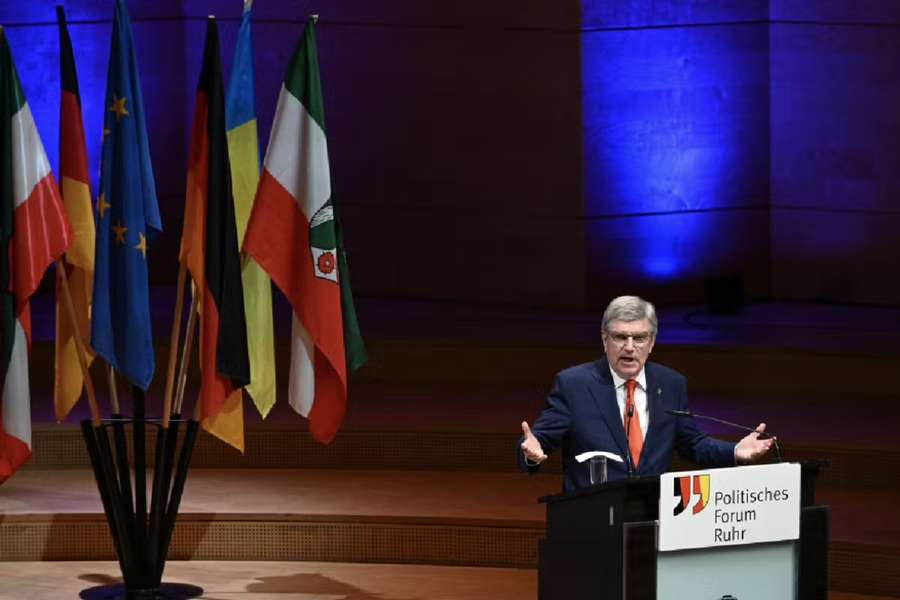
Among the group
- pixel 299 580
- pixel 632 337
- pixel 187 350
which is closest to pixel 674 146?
pixel 299 580

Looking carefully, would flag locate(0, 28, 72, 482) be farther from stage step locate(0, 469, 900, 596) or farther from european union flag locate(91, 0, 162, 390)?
stage step locate(0, 469, 900, 596)

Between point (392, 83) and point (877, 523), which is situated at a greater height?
point (392, 83)

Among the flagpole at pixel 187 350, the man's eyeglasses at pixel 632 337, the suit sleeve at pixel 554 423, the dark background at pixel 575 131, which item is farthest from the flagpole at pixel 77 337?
the dark background at pixel 575 131

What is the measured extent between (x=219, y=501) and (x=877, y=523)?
8.05 feet

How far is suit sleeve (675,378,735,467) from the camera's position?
4.68 m

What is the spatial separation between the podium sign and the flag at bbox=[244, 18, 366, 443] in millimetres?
2071

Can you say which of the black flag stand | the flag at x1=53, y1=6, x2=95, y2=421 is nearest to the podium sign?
the black flag stand

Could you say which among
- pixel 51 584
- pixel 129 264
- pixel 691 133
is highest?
pixel 691 133

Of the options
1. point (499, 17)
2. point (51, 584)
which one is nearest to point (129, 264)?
point (51, 584)

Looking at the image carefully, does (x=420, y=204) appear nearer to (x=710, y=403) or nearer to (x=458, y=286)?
(x=458, y=286)

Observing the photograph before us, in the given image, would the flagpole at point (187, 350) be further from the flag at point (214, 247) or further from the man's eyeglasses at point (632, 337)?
the man's eyeglasses at point (632, 337)

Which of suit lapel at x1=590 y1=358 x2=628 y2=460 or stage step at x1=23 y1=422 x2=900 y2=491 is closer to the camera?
suit lapel at x1=590 y1=358 x2=628 y2=460

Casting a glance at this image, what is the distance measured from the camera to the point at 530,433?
14.9 ft

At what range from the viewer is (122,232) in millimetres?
5945
